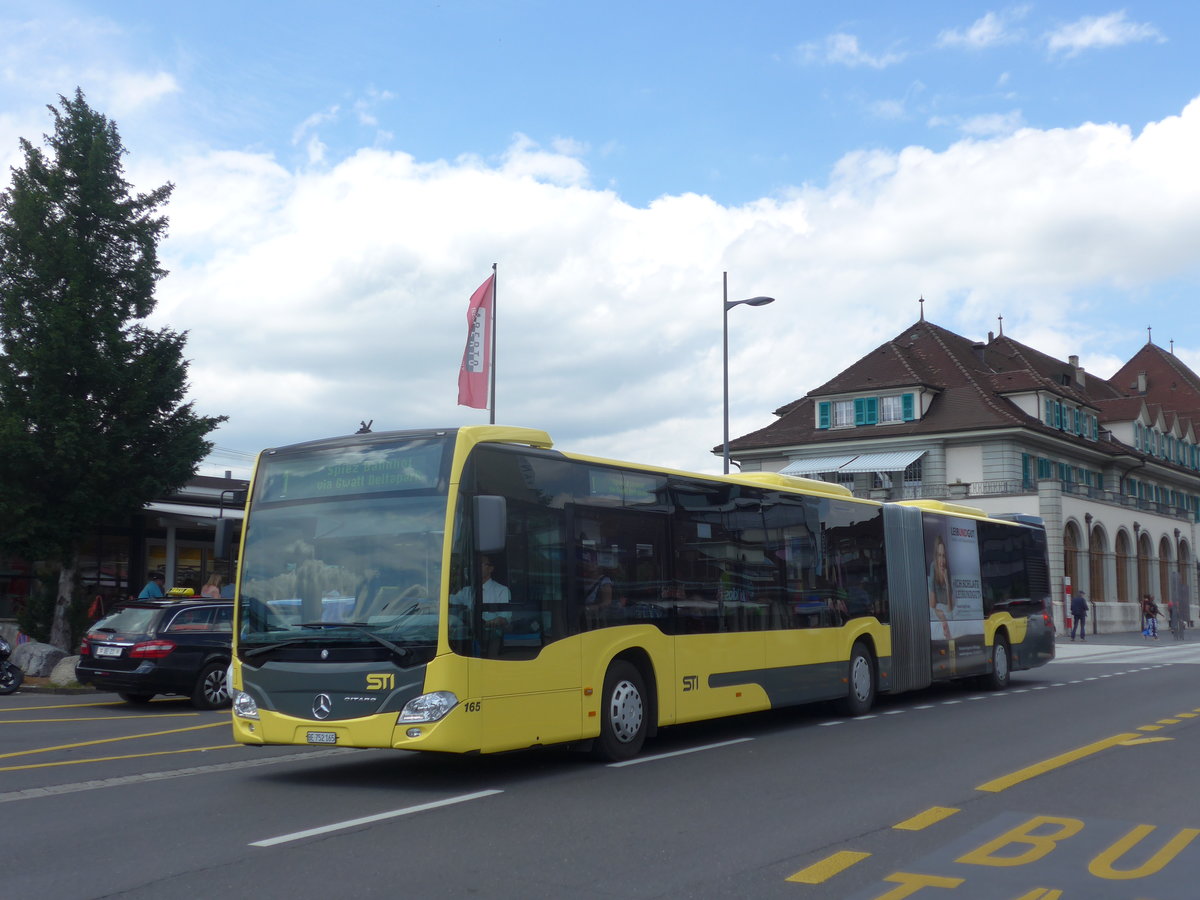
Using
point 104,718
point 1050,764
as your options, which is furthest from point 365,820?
point 104,718

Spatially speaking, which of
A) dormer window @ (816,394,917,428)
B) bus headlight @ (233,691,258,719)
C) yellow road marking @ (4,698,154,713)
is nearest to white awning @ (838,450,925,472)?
dormer window @ (816,394,917,428)

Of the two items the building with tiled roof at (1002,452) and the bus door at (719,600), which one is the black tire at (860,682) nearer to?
the bus door at (719,600)

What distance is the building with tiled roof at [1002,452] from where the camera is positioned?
2189 inches

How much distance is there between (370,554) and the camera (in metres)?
10.3

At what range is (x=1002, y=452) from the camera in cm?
5559

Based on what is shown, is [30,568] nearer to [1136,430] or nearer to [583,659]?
[583,659]

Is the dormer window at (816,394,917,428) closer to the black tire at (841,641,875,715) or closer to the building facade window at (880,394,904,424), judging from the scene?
the building facade window at (880,394,904,424)

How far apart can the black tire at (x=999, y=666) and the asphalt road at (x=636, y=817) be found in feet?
20.8

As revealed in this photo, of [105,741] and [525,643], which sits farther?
[105,741]

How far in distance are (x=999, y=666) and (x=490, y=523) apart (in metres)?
14.3

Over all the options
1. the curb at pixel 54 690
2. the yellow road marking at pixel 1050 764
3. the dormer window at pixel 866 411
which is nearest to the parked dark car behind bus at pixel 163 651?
the curb at pixel 54 690

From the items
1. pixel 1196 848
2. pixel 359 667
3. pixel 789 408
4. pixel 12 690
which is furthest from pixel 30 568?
pixel 789 408

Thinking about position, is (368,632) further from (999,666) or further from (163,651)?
(999,666)

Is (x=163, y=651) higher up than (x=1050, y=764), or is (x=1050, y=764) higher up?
(x=163, y=651)
